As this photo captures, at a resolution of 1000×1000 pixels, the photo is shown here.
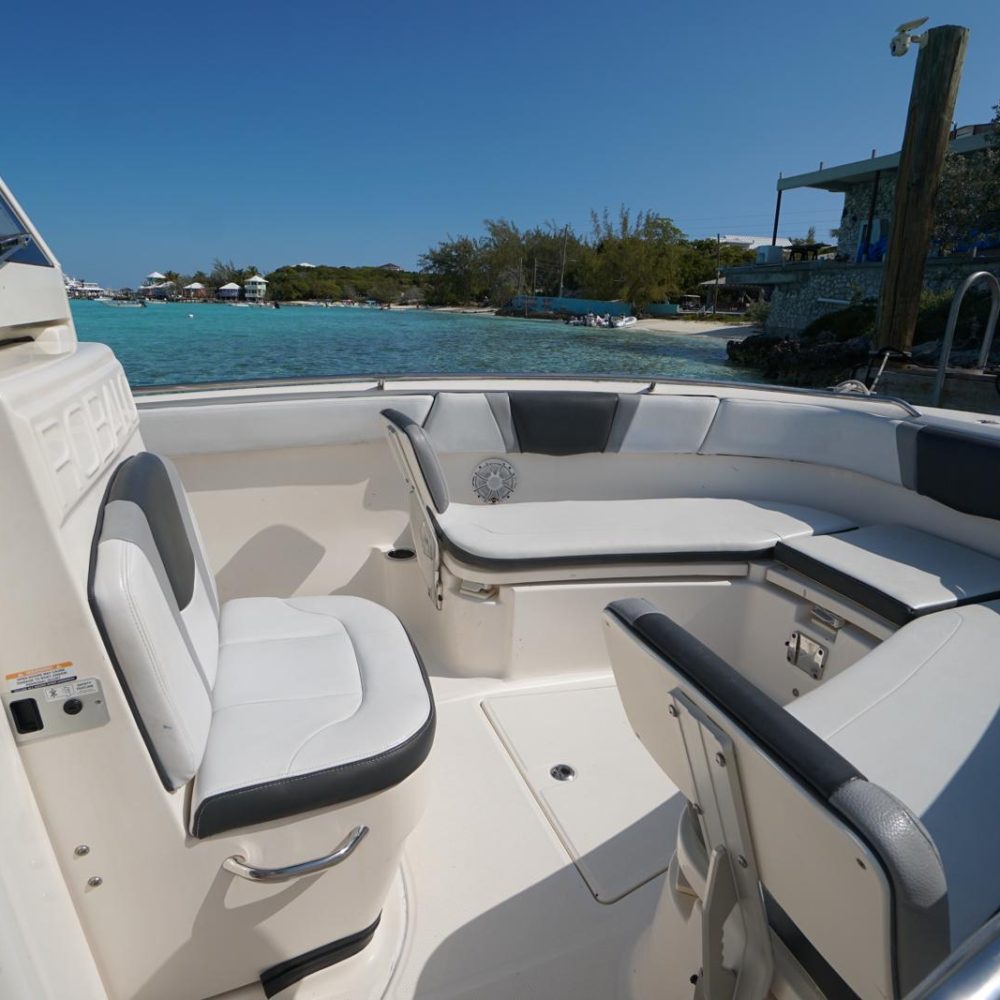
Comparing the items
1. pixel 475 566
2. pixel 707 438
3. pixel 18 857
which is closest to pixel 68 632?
pixel 18 857

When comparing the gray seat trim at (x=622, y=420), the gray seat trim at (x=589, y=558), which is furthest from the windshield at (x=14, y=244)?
the gray seat trim at (x=622, y=420)

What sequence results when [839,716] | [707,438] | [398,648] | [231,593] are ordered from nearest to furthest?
1. [839,716]
2. [398,648]
3. [231,593]
4. [707,438]

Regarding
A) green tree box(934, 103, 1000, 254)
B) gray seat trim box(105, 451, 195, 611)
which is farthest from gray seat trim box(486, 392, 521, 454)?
green tree box(934, 103, 1000, 254)

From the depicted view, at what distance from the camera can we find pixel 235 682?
112 cm

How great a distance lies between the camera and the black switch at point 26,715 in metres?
A: 0.71

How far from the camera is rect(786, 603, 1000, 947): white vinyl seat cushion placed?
2.70 ft

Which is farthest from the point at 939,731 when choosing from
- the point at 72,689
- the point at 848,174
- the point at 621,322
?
the point at 621,322

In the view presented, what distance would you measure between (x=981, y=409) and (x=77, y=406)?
229 inches

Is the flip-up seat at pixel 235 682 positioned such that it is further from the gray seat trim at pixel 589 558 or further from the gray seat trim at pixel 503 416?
the gray seat trim at pixel 503 416

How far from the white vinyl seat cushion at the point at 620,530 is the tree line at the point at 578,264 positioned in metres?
41.0

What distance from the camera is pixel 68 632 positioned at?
0.71 metres

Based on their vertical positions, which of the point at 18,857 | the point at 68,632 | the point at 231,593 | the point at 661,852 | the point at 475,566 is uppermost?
the point at 68,632

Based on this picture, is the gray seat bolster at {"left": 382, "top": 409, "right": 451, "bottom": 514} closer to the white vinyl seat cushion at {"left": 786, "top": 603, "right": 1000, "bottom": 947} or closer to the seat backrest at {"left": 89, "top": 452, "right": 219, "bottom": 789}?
the seat backrest at {"left": 89, "top": 452, "right": 219, "bottom": 789}

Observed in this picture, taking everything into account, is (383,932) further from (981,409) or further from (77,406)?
(981,409)
